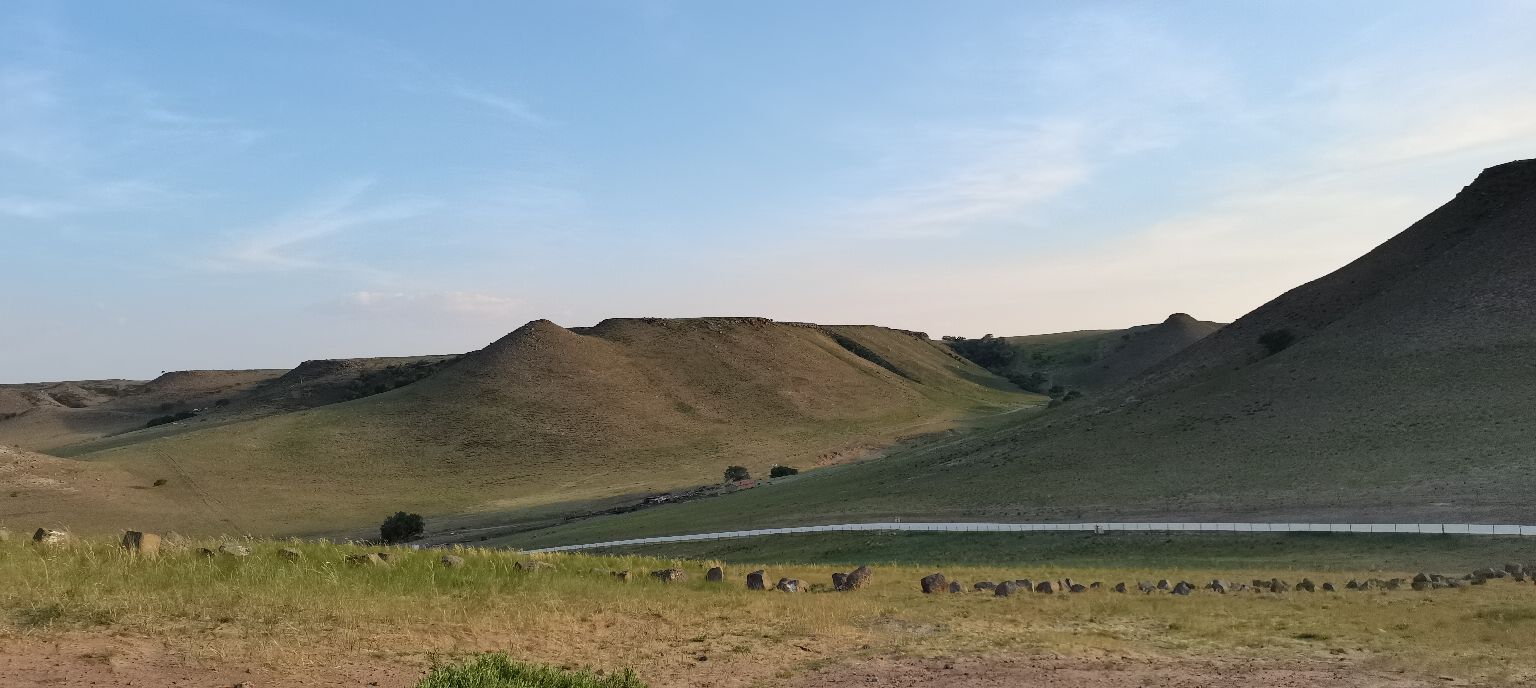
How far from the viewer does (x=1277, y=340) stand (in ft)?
240

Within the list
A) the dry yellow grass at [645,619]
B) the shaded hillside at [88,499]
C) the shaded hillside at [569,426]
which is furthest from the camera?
the shaded hillside at [569,426]

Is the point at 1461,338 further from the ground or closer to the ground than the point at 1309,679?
further from the ground

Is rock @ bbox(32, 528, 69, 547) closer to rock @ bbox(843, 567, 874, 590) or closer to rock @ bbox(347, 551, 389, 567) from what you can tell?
rock @ bbox(347, 551, 389, 567)

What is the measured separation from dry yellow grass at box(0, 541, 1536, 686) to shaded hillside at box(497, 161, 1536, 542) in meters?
20.2

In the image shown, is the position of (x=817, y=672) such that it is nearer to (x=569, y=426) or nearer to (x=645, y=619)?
(x=645, y=619)

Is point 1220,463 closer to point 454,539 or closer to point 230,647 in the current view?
point 454,539

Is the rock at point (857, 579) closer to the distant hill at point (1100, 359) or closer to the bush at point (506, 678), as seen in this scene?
the bush at point (506, 678)

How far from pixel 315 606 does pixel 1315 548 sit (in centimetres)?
2813

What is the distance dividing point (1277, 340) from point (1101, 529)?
45623 millimetres

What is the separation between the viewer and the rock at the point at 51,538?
680 inches

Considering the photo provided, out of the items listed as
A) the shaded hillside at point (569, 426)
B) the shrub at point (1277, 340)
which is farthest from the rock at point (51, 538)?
the shrub at point (1277, 340)

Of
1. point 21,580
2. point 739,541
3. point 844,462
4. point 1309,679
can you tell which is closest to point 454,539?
point 739,541

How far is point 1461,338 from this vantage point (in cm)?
5878

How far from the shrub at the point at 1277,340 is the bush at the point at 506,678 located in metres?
71.0
